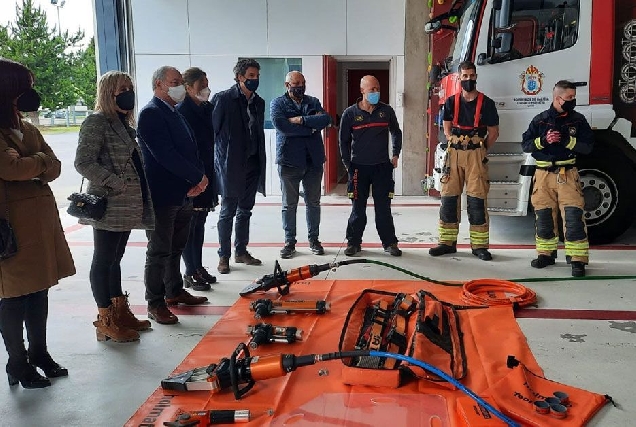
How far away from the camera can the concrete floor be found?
2734mm

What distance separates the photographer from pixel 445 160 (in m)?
5.40

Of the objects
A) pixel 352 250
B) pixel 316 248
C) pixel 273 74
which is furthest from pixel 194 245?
pixel 273 74

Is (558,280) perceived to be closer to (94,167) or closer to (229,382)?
(229,382)

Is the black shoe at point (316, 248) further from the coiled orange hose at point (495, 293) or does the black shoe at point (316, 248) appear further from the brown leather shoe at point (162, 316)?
the brown leather shoe at point (162, 316)

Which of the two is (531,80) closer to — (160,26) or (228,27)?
(228,27)

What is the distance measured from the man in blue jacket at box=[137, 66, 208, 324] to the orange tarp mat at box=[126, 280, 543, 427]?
21.1 inches

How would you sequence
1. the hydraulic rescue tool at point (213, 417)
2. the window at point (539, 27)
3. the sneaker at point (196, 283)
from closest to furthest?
1. the hydraulic rescue tool at point (213, 417)
2. the sneaker at point (196, 283)
3. the window at point (539, 27)

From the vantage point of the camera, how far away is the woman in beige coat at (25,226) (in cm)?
266

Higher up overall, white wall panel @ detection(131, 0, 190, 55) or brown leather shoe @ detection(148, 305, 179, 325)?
white wall panel @ detection(131, 0, 190, 55)

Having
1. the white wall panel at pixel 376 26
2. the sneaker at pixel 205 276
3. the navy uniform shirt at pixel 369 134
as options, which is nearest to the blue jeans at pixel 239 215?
the sneaker at pixel 205 276

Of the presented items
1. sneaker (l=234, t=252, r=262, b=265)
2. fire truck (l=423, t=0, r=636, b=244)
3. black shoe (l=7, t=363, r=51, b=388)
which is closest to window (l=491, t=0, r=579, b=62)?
fire truck (l=423, t=0, r=636, b=244)

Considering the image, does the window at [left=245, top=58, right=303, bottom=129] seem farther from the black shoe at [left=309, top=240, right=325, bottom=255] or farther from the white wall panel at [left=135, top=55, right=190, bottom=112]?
the black shoe at [left=309, top=240, right=325, bottom=255]

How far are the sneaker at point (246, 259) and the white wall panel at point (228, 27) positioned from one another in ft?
16.9

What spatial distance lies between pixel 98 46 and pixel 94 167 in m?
6.83
